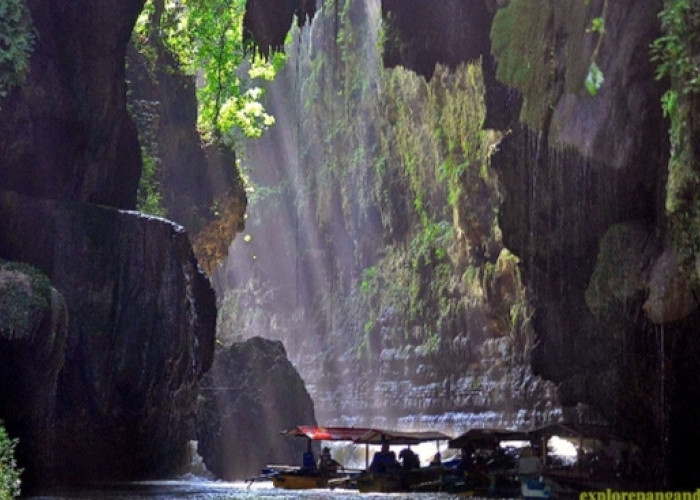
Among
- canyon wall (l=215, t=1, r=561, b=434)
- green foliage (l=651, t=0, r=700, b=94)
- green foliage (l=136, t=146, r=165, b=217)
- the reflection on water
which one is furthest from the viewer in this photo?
canyon wall (l=215, t=1, r=561, b=434)

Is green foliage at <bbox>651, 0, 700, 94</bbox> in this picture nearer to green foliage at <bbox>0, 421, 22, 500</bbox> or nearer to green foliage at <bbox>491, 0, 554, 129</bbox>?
green foliage at <bbox>491, 0, 554, 129</bbox>

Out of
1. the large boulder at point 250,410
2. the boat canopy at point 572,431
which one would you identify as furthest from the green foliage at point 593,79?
the large boulder at point 250,410

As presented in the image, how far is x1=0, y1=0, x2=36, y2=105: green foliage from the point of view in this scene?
1033 inches

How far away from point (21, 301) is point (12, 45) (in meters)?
7.03

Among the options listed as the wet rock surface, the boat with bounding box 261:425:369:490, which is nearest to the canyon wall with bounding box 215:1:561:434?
the wet rock surface

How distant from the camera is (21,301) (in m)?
22.8

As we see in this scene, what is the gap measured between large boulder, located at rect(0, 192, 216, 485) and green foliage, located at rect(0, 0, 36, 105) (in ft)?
9.41

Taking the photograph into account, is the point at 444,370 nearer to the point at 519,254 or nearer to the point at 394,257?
the point at 394,257

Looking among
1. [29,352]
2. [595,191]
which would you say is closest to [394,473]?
[595,191]

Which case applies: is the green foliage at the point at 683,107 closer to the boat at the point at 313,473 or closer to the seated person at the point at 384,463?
the seated person at the point at 384,463

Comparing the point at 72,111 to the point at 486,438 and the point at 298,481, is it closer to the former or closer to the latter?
the point at 298,481

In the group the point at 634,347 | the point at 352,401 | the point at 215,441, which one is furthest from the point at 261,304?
the point at 634,347

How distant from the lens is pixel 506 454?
29844 mm

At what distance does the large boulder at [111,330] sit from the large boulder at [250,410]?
308 inches
